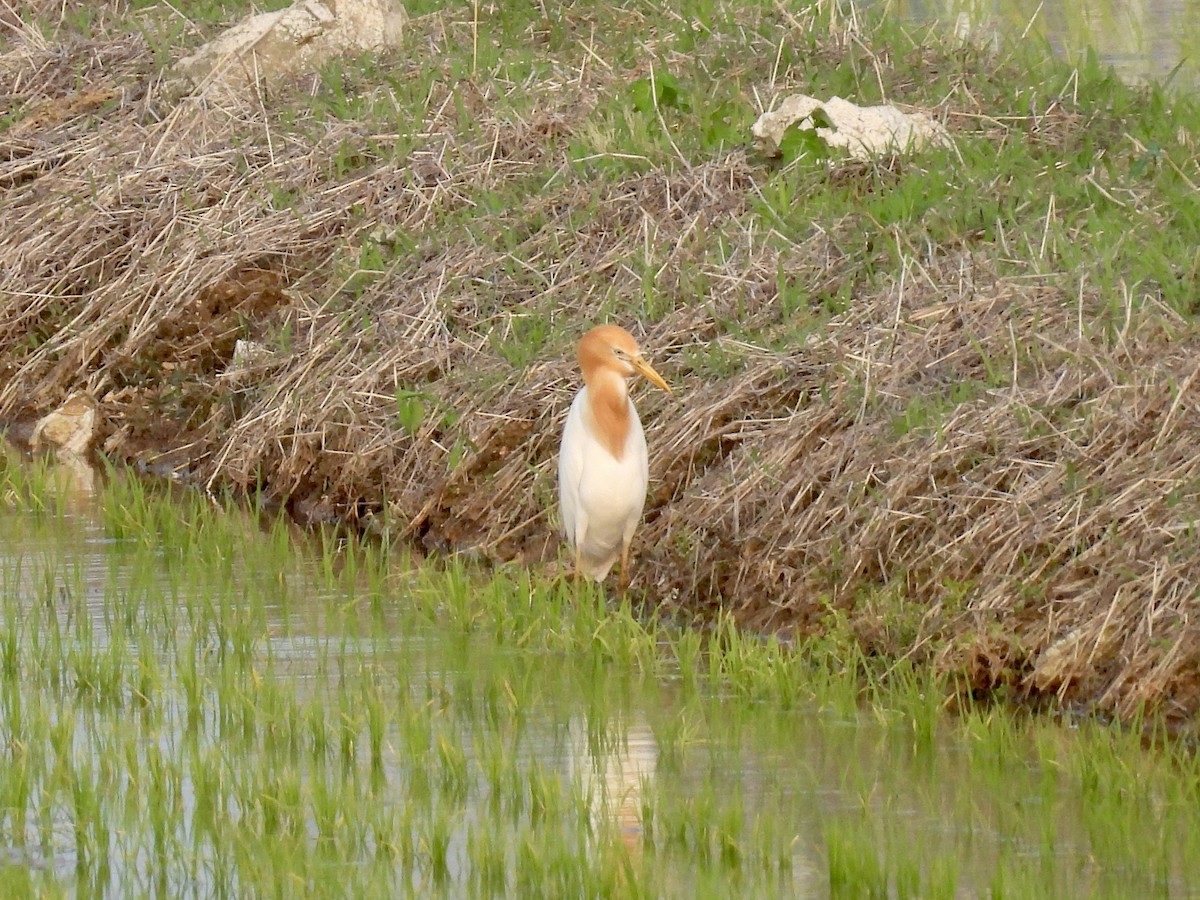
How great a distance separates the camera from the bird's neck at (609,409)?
252 inches

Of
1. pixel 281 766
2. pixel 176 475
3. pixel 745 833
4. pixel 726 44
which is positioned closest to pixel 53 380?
pixel 176 475

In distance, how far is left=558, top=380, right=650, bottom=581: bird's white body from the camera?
640cm

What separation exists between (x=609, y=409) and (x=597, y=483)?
0.80 feet

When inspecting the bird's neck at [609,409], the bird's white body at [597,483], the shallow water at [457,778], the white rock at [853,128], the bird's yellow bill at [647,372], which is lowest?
the shallow water at [457,778]

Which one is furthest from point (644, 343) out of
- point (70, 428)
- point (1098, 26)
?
point (1098, 26)

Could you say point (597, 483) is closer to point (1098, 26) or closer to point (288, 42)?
point (288, 42)

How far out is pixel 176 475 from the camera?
28.5 ft

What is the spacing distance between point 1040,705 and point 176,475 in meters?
4.37

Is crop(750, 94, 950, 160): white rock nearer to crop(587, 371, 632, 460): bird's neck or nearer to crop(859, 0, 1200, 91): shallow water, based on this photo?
crop(859, 0, 1200, 91): shallow water

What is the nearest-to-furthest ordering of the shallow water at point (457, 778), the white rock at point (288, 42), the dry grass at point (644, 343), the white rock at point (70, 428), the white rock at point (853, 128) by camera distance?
the shallow water at point (457, 778) < the dry grass at point (644, 343) < the white rock at point (853, 128) < the white rock at point (70, 428) < the white rock at point (288, 42)

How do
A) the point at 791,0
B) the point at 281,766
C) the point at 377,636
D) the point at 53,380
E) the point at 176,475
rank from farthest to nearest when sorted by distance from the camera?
the point at 791,0 < the point at 53,380 < the point at 176,475 < the point at 377,636 < the point at 281,766

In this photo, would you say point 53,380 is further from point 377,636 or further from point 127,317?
point 377,636

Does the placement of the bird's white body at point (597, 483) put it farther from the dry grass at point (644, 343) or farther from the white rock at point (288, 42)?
the white rock at point (288, 42)

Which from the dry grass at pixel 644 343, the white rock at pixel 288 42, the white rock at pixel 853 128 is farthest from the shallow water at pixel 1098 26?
the white rock at pixel 288 42
